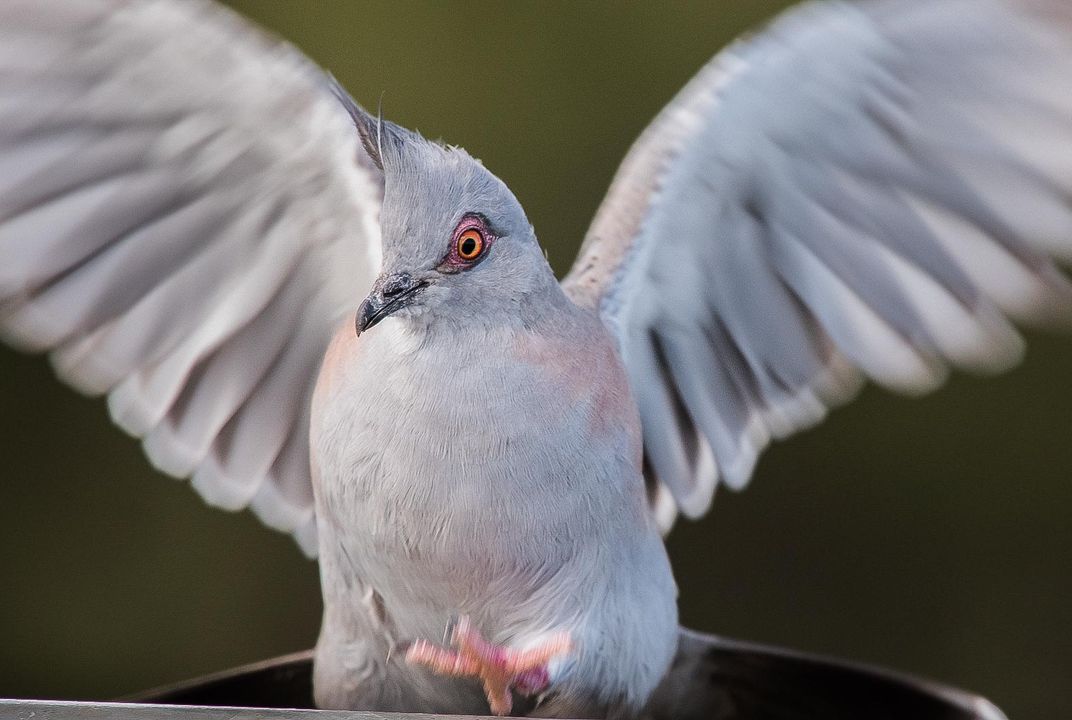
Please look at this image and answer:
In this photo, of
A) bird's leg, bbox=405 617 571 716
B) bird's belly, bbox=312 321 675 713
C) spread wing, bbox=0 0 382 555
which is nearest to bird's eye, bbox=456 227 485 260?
bird's belly, bbox=312 321 675 713

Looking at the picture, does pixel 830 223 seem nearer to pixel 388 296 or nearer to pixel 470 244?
pixel 470 244

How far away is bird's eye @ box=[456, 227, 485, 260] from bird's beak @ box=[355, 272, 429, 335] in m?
0.06

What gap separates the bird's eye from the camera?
60.3 inches

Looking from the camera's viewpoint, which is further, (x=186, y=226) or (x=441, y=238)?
(x=186, y=226)

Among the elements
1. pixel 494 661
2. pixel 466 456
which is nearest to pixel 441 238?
pixel 466 456

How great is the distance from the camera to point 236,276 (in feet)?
6.11

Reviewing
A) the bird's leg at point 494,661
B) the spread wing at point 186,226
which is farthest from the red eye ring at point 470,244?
the bird's leg at point 494,661

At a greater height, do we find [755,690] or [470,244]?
[470,244]

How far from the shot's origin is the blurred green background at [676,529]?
3.09 metres

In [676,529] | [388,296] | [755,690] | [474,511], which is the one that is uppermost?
[388,296]

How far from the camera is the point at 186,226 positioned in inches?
72.7

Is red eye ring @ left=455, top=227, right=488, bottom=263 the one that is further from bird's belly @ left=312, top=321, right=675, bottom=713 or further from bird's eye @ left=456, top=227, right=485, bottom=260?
bird's belly @ left=312, top=321, right=675, bottom=713

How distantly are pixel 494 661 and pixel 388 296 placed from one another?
42 centimetres

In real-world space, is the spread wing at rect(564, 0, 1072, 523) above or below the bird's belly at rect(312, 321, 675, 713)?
above
